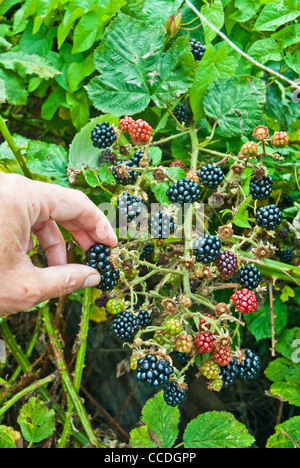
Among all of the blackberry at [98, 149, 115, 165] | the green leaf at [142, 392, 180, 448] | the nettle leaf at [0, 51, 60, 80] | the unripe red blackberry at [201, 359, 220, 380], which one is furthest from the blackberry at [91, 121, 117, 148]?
the green leaf at [142, 392, 180, 448]

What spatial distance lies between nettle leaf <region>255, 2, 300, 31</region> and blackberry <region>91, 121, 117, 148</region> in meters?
0.56

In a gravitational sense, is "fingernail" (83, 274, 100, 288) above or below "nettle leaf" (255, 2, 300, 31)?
below

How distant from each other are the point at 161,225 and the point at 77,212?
21 cm

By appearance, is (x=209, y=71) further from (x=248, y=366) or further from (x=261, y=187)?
(x=248, y=366)

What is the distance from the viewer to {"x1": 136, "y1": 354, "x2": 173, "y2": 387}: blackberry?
2.79 ft

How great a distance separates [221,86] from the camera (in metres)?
1.14

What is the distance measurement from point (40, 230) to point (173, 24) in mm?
707

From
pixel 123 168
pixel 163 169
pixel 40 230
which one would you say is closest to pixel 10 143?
pixel 40 230

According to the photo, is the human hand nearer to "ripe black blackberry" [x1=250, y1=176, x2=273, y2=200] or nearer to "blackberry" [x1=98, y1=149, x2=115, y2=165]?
"blackberry" [x1=98, y1=149, x2=115, y2=165]

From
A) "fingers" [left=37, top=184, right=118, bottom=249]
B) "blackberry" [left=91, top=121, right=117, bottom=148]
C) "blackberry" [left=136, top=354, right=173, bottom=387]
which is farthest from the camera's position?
"blackberry" [left=91, top=121, right=117, bottom=148]

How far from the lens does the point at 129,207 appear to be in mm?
966

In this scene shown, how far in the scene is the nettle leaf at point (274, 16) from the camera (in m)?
1.16

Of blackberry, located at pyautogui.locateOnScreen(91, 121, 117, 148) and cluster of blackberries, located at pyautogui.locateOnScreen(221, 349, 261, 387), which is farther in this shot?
blackberry, located at pyautogui.locateOnScreen(91, 121, 117, 148)

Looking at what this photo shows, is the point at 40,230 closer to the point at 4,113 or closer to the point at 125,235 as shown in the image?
the point at 125,235
